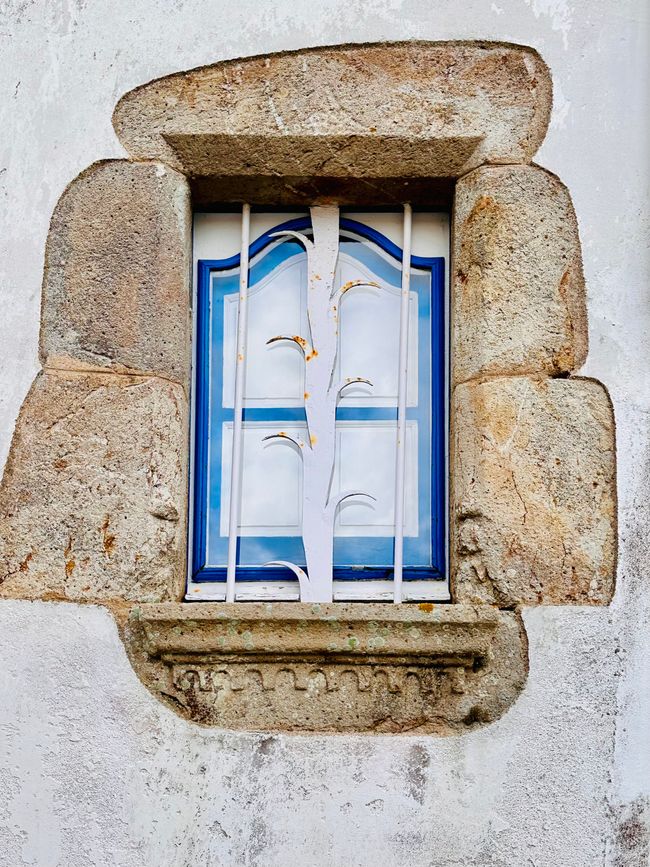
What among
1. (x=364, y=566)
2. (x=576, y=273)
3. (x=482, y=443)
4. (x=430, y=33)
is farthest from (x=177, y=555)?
(x=430, y=33)

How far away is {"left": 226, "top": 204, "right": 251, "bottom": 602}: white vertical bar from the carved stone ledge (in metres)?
0.18

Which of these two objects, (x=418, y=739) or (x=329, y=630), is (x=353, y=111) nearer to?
(x=329, y=630)

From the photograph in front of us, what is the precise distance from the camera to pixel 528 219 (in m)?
3.16

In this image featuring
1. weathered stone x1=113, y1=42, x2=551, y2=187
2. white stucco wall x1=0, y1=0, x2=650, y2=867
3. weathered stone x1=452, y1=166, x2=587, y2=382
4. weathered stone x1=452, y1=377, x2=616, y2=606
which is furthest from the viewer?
weathered stone x1=113, y1=42, x2=551, y2=187

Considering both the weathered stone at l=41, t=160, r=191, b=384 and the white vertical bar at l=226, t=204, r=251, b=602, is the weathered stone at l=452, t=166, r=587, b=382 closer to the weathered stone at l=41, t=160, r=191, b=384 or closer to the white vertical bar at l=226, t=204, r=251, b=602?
the white vertical bar at l=226, t=204, r=251, b=602

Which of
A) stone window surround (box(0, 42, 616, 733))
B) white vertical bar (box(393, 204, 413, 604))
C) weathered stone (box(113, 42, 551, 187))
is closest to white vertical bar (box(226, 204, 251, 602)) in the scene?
stone window surround (box(0, 42, 616, 733))

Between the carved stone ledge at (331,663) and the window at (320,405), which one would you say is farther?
the window at (320,405)

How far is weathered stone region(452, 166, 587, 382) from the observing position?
309 centimetres

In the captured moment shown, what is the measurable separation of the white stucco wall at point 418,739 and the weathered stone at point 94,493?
0.21 feet

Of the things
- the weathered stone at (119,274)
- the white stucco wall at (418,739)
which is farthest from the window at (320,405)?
the white stucco wall at (418,739)

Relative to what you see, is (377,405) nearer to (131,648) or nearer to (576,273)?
(576,273)

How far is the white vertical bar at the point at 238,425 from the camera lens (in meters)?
3.14

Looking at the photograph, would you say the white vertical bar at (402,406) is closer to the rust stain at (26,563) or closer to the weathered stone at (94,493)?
the weathered stone at (94,493)

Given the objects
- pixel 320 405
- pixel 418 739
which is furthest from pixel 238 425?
pixel 418 739
